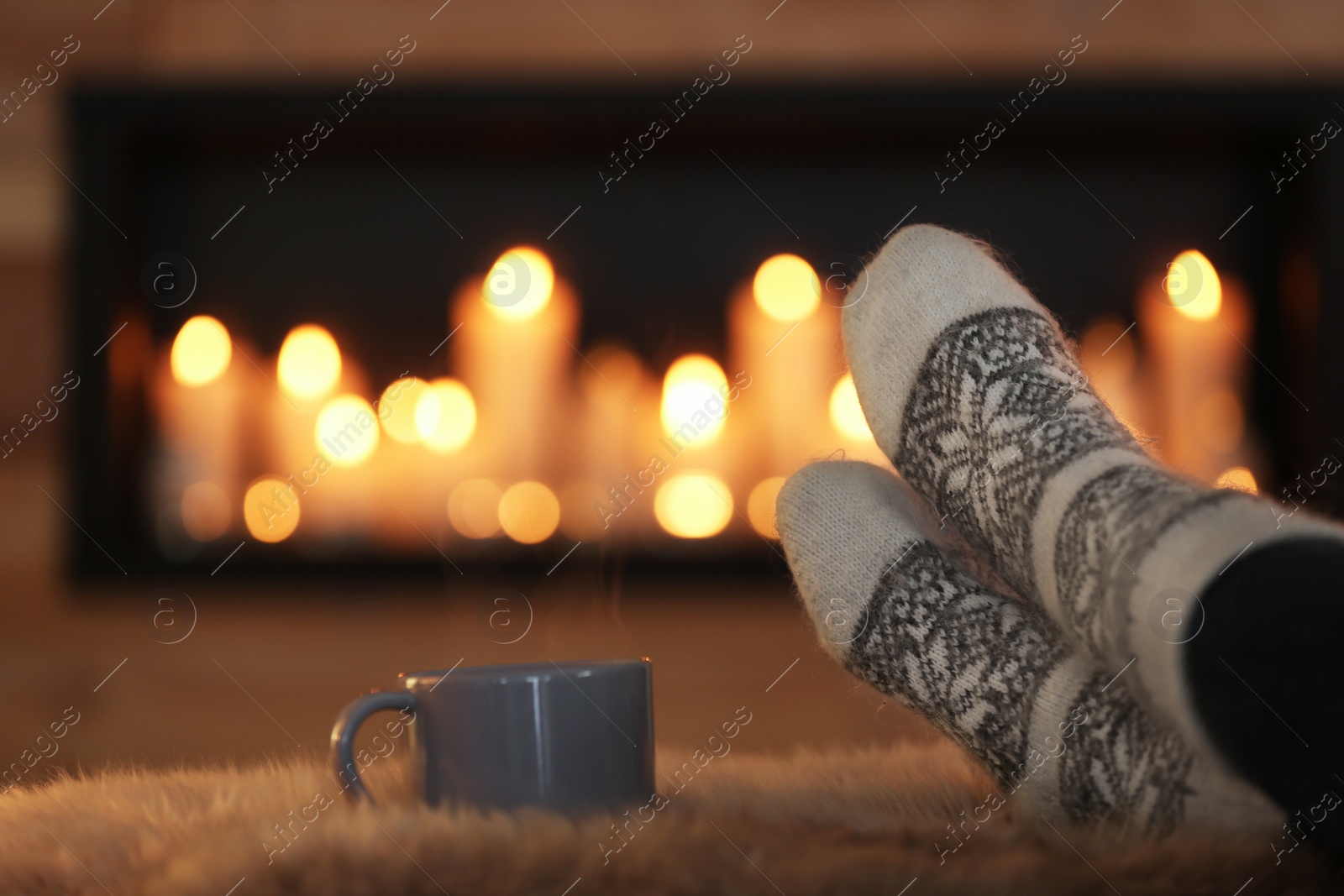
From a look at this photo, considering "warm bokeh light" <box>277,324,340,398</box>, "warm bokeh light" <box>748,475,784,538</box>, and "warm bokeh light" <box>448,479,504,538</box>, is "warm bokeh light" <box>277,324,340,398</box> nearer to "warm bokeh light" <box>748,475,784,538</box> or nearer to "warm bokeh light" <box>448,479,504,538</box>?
"warm bokeh light" <box>448,479,504,538</box>

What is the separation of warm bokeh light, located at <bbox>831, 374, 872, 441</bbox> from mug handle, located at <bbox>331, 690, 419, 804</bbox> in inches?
47.8

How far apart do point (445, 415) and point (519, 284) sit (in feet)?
0.69

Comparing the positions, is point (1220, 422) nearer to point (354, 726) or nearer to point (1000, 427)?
point (1000, 427)

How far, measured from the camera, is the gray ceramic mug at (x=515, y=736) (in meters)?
0.43

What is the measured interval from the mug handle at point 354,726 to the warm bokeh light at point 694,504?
115 centimetres

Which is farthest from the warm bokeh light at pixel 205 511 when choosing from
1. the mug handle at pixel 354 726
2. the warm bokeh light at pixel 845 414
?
the mug handle at pixel 354 726

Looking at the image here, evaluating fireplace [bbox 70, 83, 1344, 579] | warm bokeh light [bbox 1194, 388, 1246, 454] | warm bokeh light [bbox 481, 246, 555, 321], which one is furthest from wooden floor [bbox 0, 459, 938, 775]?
warm bokeh light [bbox 1194, 388, 1246, 454]

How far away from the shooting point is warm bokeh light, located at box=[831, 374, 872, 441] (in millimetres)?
1604

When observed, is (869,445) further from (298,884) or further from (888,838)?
(298,884)

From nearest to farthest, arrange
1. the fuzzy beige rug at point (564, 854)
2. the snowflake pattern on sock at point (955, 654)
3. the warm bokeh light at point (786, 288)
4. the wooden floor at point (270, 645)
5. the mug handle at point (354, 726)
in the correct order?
1. the fuzzy beige rug at point (564, 854)
2. the mug handle at point (354, 726)
3. the snowflake pattern on sock at point (955, 654)
4. the wooden floor at point (270, 645)
5. the warm bokeh light at point (786, 288)

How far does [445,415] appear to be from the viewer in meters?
1.61

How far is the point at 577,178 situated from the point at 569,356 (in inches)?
9.8

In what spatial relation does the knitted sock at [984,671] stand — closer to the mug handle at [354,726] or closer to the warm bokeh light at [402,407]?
the mug handle at [354,726]

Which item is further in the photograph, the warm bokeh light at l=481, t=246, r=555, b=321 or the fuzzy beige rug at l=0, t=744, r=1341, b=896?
the warm bokeh light at l=481, t=246, r=555, b=321
